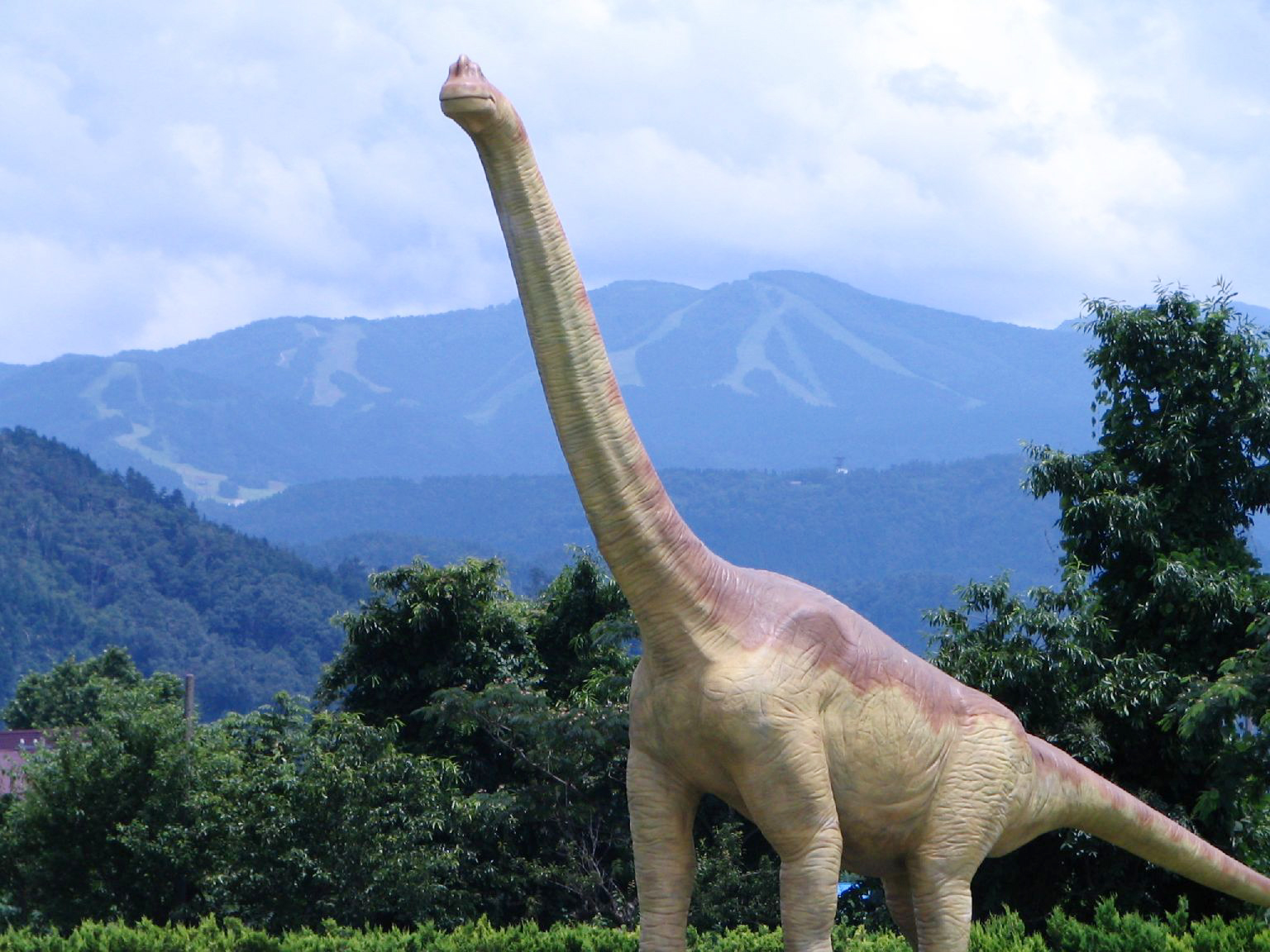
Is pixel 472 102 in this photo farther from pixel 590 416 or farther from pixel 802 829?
pixel 802 829

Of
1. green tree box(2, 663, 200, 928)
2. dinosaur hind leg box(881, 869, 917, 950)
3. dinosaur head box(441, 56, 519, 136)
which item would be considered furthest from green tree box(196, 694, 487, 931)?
dinosaur head box(441, 56, 519, 136)

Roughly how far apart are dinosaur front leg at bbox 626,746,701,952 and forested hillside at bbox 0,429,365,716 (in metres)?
82.9

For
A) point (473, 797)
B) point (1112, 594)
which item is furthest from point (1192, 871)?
point (473, 797)

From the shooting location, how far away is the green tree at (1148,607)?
49.8 ft

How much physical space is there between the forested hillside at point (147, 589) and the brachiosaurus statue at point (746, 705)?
82.8m

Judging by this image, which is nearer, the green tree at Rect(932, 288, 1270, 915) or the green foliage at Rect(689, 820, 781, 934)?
the green tree at Rect(932, 288, 1270, 915)

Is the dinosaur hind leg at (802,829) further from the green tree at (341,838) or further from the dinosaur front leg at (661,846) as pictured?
the green tree at (341,838)

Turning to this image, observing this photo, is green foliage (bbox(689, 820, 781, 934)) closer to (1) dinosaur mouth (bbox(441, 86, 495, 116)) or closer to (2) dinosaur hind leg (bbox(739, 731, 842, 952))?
(2) dinosaur hind leg (bbox(739, 731, 842, 952))

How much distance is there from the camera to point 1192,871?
8656 millimetres

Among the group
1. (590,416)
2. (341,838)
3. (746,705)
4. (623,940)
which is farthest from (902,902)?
(341,838)

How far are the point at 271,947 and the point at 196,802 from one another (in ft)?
18.5

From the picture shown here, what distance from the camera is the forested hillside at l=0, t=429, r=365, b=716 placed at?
301ft

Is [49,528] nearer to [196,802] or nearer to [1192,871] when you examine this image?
[196,802]

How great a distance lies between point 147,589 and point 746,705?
9611cm
